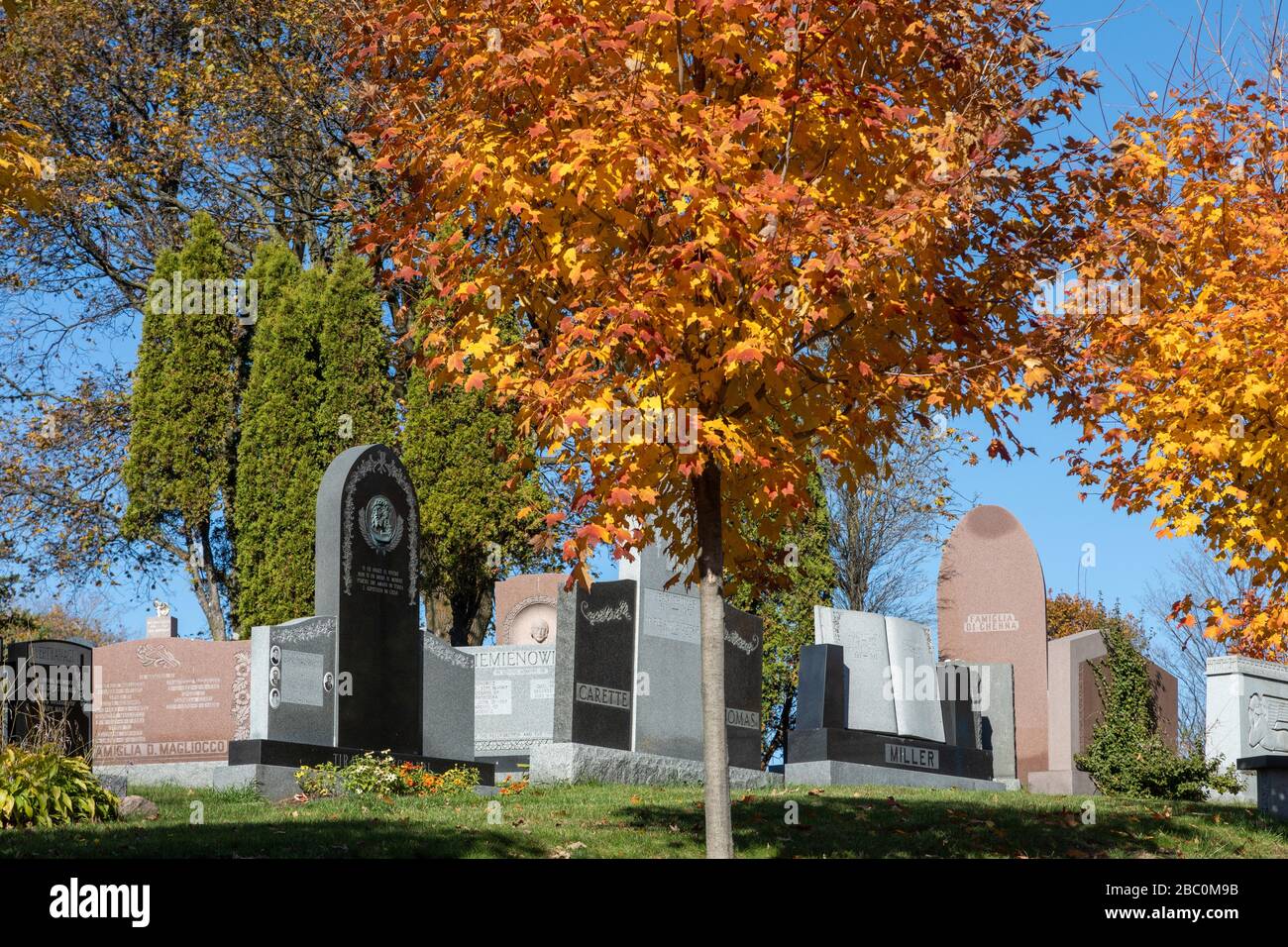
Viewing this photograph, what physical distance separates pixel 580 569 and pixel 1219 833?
755 centimetres

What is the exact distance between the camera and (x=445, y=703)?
16.9 metres

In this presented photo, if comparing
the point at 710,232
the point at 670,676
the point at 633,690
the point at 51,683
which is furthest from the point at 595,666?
the point at 710,232

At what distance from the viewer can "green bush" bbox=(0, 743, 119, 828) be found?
1074 centimetres

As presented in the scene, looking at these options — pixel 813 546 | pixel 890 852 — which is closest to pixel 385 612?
pixel 890 852

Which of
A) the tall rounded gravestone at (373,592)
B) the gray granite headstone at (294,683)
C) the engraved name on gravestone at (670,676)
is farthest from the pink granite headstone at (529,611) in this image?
the gray granite headstone at (294,683)

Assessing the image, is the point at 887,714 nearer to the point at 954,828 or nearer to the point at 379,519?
the point at 954,828

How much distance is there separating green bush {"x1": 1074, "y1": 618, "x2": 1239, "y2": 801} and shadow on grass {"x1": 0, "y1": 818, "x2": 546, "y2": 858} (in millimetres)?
10255

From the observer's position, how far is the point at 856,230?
7.95 meters

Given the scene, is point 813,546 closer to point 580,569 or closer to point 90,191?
point 90,191

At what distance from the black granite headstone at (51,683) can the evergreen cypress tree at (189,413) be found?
21.6ft

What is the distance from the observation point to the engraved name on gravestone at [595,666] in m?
16.5

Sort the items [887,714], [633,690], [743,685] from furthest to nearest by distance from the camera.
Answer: [887,714]
[743,685]
[633,690]

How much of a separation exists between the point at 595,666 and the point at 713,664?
8.33 meters

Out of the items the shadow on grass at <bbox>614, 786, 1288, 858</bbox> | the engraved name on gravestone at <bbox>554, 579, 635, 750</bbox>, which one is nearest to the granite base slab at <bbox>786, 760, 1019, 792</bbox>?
the engraved name on gravestone at <bbox>554, 579, 635, 750</bbox>
